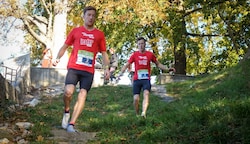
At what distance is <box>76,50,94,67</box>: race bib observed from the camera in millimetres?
6422

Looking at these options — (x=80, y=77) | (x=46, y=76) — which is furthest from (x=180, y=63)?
(x=80, y=77)

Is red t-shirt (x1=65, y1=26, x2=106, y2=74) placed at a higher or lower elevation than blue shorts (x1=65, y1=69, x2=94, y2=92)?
higher

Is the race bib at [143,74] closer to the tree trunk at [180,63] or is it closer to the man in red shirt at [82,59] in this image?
the man in red shirt at [82,59]

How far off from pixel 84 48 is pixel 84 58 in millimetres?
171

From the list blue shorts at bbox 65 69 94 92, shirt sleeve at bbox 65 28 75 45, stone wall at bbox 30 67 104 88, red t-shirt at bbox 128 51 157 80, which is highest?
shirt sleeve at bbox 65 28 75 45

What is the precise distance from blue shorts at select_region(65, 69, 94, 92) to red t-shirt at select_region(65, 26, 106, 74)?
7cm

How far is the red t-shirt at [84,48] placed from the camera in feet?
21.1

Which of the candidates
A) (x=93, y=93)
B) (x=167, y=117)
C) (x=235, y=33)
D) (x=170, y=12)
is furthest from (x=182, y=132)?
(x=235, y=33)

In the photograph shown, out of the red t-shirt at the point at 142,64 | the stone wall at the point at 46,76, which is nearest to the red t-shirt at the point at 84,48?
the red t-shirt at the point at 142,64

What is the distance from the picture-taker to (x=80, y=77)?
259 inches

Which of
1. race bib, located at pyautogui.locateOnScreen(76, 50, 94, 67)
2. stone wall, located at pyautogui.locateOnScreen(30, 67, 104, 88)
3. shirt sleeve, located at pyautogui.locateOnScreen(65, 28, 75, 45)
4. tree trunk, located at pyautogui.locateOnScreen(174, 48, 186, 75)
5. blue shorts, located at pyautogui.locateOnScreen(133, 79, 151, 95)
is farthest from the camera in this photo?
tree trunk, located at pyautogui.locateOnScreen(174, 48, 186, 75)

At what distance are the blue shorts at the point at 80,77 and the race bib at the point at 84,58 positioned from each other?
Result: 0.51 feet

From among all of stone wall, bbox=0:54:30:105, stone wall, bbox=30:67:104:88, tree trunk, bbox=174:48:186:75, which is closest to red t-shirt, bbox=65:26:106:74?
stone wall, bbox=0:54:30:105

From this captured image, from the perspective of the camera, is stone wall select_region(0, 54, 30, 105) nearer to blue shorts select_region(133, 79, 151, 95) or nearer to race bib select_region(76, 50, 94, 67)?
blue shorts select_region(133, 79, 151, 95)
